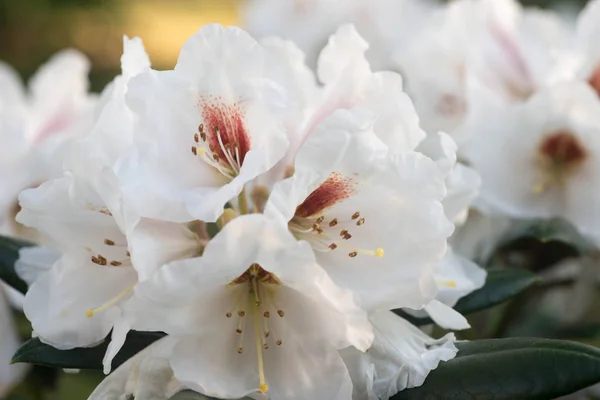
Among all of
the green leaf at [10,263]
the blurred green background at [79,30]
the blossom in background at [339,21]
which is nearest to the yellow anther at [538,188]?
the blossom in background at [339,21]

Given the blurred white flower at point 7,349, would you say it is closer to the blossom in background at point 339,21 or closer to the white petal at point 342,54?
the white petal at point 342,54

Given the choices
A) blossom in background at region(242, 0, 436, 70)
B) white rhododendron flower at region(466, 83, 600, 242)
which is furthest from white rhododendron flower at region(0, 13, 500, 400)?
blossom in background at region(242, 0, 436, 70)

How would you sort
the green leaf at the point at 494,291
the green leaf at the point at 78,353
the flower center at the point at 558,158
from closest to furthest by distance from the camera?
the green leaf at the point at 78,353, the green leaf at the point at 494,291, the flower center at the point at 558,158

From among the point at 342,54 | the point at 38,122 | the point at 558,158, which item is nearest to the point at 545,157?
the point at 558,158

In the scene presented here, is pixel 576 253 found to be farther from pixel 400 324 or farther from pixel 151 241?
pixel 151 241

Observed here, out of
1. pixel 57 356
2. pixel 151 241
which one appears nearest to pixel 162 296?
pixel 151 241

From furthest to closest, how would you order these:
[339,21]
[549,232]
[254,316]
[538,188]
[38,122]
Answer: [339,21] < [38,122] < [538,188] < [549,232] < [254,316]

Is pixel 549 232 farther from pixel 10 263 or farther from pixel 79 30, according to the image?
pixel 79 30
